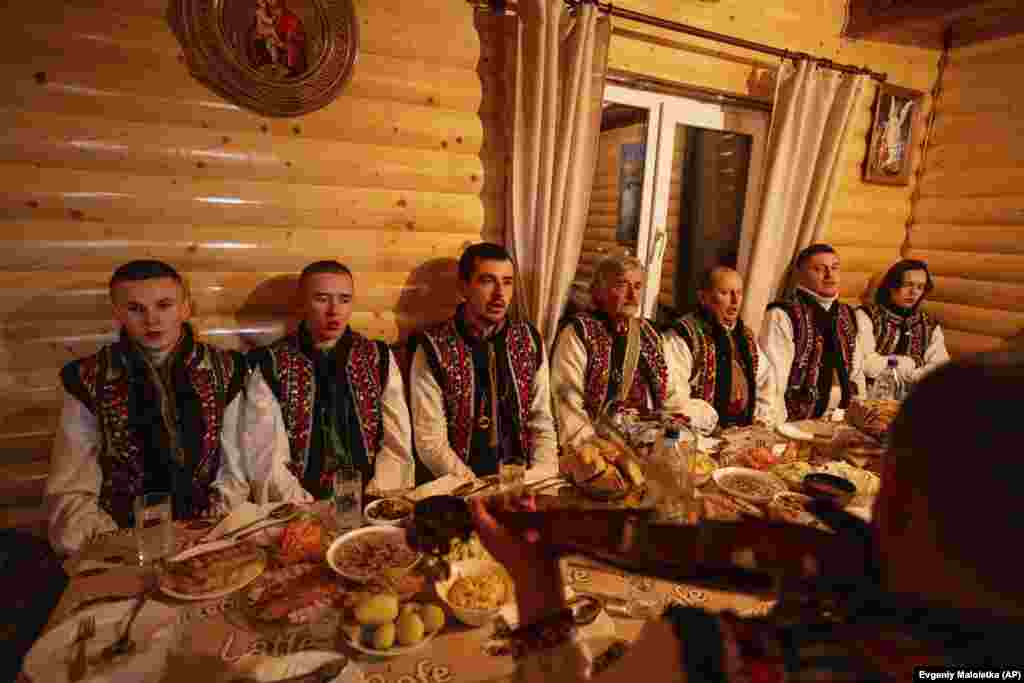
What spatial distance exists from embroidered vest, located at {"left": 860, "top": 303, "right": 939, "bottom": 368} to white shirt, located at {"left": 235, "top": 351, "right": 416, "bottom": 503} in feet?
12.7

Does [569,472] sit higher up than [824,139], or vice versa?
[824,139]

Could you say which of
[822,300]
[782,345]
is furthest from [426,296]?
[822,300]

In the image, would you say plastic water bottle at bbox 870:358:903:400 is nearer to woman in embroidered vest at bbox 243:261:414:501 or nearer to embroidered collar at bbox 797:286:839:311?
embroidered collar at bbox 797:286:839:311

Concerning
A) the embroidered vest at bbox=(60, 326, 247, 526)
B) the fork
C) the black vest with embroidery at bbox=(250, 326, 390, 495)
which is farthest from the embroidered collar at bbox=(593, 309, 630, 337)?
the fork

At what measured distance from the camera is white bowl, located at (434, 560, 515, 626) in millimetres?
1143

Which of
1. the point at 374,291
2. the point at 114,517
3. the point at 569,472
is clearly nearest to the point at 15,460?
the point at 114,517

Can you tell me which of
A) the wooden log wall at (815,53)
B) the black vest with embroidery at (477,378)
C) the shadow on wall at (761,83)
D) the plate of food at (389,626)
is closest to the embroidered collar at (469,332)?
the black vest with embroidery at (477,378)

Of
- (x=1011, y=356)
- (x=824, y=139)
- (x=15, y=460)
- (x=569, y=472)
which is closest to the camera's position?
(x=1011, y=356)

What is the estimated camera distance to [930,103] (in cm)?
448

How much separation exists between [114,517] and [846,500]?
2.83 metres

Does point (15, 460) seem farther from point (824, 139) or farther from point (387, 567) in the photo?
point (824, 139)

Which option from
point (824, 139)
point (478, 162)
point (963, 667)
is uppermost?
point (824, 139)

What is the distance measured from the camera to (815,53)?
12.5 ft

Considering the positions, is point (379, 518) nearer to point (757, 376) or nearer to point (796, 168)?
point (757, 376)
